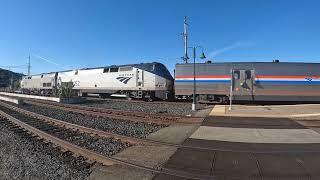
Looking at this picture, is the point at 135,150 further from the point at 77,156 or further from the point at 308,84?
the point at 308,84

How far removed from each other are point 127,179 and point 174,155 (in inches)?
78.5

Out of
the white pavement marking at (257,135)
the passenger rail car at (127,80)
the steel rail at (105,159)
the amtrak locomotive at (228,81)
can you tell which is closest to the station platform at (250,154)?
the white pavement marking at (257,135)

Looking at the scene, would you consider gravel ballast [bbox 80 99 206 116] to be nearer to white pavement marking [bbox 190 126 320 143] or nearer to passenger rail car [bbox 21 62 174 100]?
passenger rail car [bbox 21 62 174 100]

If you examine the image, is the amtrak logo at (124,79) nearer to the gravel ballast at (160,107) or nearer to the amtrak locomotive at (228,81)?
the amtrak locomotive at (228,81)

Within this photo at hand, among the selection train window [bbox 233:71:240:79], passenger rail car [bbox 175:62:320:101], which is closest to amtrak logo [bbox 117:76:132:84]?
passenger rail car [bbox 175:62:320:101]

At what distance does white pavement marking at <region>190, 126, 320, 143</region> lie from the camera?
34.0 ft

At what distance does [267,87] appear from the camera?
23.6m

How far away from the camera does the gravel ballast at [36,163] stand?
7230mm

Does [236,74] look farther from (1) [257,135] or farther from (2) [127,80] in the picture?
(1) [257,135]

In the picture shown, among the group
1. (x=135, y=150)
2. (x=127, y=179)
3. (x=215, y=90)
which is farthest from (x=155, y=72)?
(x=127, y=179)

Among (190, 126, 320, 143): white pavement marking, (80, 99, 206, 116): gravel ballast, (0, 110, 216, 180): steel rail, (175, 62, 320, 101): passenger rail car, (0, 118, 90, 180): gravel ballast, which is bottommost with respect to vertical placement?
(0, 118, 90, 180): gravel ballast

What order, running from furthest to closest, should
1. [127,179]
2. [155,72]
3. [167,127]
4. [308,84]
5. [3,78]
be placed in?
[3,78]
[155,72]
[308,84]
[167,127]
[127,179]

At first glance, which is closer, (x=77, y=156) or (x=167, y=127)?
(x=77, y=156)

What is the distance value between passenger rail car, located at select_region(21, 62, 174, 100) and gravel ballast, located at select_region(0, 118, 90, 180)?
17.1 meters
